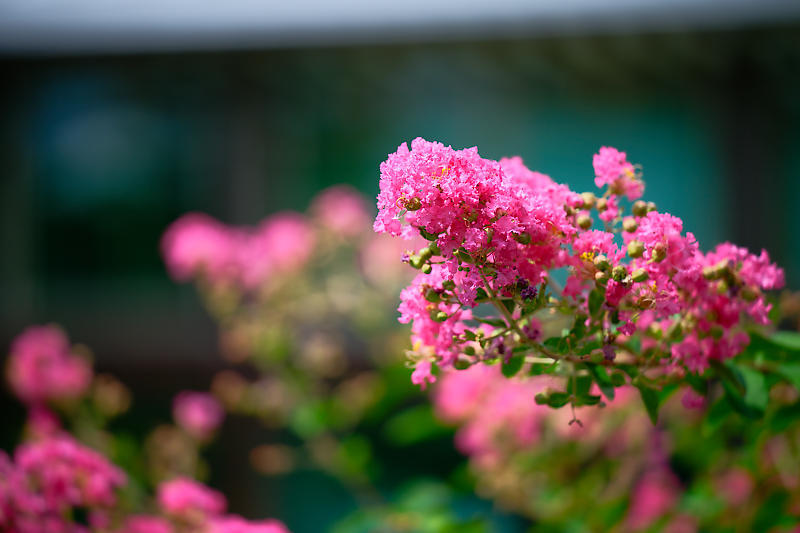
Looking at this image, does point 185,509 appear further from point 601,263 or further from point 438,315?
point 601,263

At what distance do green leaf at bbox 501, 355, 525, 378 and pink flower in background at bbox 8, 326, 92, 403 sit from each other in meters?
1.28

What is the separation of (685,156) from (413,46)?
65.4 inches

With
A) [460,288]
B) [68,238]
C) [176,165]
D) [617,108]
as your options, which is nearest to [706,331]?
[460,288]

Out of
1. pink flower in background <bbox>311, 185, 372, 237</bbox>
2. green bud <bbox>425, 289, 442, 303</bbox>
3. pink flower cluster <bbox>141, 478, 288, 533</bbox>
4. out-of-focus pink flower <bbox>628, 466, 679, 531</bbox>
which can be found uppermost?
pink flower in background <bbox>311, 185, 372, 237</bbox>

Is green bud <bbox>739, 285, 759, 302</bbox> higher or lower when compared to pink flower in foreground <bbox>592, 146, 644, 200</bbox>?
lower

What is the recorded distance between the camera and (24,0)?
3670mm

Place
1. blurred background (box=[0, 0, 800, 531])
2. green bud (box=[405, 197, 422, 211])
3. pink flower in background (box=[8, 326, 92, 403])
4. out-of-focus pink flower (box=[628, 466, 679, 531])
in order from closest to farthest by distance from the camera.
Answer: green bud (box=[405, 197, 422, 211])
out-of-focus pink flower (box=[628, 466, 679, 531])
pink flower in background (box=[8, 326, 92, 403])
blurred background (box=[0, 0, 800, 531])

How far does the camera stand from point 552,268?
68cm

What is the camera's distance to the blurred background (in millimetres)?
3621

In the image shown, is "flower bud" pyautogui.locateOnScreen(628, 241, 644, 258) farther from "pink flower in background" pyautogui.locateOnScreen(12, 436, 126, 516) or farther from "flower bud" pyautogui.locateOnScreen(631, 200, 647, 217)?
"pink flower in background" pyautogui.locateOnScreen(12, 436, 126, 516)

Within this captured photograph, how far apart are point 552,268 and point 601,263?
0.05 m

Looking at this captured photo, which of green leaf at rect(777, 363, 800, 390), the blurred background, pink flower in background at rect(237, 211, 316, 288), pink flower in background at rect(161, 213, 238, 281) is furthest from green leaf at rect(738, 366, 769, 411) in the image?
the blurred background

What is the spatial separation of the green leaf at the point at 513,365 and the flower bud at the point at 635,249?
0.50 ft

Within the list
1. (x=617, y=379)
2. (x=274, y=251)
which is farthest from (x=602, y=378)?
(x=274, y=251)
